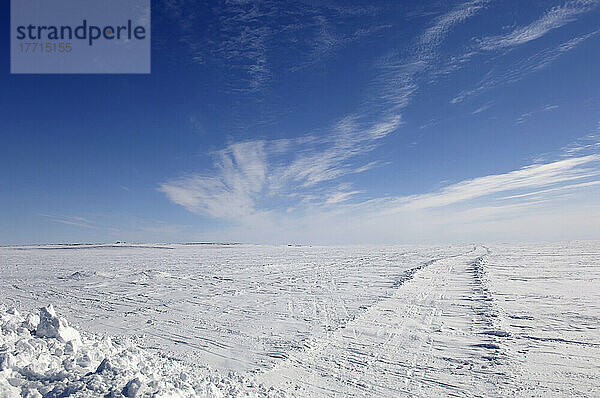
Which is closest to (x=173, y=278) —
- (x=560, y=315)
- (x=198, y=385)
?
(x=198, y=385)

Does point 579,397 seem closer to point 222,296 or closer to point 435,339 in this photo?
point 435,339

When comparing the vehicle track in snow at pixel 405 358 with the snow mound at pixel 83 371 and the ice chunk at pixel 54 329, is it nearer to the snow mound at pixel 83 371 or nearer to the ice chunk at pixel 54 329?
the snow mound at pixel 83 371

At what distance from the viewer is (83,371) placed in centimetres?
433

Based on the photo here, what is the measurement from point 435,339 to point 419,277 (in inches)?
378

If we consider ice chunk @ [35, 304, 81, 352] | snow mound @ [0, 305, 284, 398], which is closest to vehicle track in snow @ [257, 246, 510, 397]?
snow mound @ [0, 305, 284, 398]

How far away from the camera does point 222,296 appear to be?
12297mm

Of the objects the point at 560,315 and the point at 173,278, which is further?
the point at 173,278

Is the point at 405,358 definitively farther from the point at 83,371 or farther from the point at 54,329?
the point at 54,329

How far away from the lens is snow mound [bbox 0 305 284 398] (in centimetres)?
380

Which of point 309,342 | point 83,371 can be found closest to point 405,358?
point 309,342

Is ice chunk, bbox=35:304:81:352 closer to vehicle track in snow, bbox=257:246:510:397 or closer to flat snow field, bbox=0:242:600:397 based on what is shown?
flat snow field, bbox=0:242:600:397

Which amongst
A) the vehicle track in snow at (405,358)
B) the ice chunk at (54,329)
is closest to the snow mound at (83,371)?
the ice chunk at (54,329)

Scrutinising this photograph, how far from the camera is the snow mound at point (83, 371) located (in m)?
3.80

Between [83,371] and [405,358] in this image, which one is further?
[405,358]
